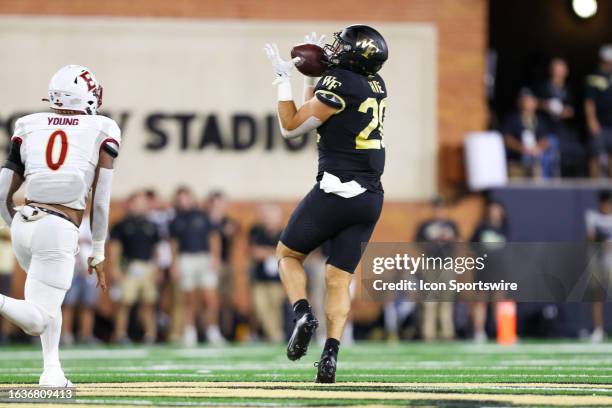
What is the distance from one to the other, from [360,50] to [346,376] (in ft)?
6.99

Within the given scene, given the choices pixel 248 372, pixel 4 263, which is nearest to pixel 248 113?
pixel 4 263

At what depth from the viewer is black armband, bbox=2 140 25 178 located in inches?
285

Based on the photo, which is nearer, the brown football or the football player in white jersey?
the football player in white jersey

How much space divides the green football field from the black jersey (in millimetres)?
1225

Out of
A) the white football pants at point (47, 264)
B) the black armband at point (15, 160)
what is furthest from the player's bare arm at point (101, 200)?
the black armband at point (15, 160)

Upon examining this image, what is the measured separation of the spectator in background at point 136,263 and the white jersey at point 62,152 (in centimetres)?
877

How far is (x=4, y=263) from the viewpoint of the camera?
15.6 meters

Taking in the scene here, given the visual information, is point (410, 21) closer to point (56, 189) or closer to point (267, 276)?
point (267, 276)

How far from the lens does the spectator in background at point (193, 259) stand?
52.6 ft

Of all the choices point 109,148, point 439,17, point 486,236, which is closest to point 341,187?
point 109,148

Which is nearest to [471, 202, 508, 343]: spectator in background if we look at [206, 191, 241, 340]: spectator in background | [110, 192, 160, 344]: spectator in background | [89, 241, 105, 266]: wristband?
[206, 191, 241, 340]: spectator in background

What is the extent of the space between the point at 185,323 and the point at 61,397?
974 centimetres

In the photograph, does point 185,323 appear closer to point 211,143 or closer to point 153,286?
point 153,286

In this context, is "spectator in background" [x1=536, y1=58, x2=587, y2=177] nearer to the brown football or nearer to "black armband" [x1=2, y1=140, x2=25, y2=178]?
the brown football
